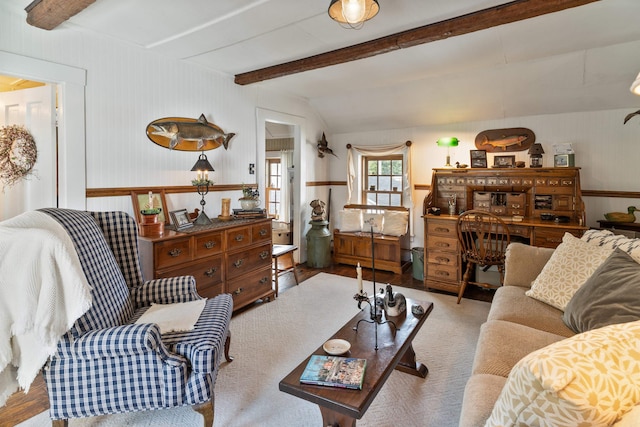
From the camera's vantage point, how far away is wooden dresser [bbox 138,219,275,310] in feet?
8.70

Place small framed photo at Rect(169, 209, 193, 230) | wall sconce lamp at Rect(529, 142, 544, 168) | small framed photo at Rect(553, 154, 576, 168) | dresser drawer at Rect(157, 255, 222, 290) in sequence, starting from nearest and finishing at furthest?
dresser drawer at Rect(157, 255, 222, 290) → small framed photo at Rect(169, 209, 193, 230) → small framed photo at Rect(553, 154, 576, 168) → wall sconce lamp at Rect(529, 142, 544, 168)

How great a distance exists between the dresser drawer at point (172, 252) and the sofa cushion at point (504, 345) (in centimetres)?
221

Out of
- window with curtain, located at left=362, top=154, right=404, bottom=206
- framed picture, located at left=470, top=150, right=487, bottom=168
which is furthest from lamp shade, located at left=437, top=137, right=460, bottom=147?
window with curtain, located at left=362, top=154, right=404, bottom=206

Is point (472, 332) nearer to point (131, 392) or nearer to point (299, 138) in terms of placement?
point (131, 392)

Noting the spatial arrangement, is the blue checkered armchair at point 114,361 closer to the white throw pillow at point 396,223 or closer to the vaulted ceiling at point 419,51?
the vaulted ceiling at point 419,51

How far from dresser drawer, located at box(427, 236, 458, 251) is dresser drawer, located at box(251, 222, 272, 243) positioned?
6.17 feet

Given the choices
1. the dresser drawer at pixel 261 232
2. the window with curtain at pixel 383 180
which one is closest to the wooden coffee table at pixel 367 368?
the dresser drawer at pixel 261 232

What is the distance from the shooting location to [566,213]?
388 centimetres

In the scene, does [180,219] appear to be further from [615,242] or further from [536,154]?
[536,154]

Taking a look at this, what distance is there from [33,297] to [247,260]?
2.02m

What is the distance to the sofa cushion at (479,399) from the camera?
1.21 metres

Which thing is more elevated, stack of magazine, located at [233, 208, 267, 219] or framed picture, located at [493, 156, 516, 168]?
framed picture, located at [493, 156, 516, 168]

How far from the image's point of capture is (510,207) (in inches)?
166

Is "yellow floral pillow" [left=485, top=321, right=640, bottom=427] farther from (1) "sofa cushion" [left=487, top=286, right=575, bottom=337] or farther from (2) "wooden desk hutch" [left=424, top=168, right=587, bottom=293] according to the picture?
(2) "wooden desk hutch" [left=424, top=168, right=587, bottom=293]
